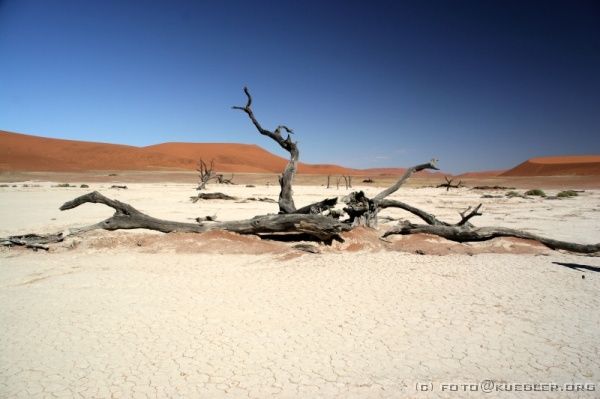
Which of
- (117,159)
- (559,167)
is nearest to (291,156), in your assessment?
(117,159)

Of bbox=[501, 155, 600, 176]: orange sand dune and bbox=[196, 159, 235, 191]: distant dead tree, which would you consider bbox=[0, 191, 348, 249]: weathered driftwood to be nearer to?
bbox=[196, 159, 235, 191]: distant dead tree

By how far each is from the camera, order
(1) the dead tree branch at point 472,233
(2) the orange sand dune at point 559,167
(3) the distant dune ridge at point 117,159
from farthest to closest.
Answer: (2) the orange sand dune at point 559,167, (3) the distant dune ridge at point 117,159, (1) the dead tree branch at point 472,233

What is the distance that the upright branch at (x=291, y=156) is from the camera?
30.6 feet

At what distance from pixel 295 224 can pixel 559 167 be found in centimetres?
8786

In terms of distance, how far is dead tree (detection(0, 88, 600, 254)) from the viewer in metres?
8.23

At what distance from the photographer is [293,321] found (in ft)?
15.0

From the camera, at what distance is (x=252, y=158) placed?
120m

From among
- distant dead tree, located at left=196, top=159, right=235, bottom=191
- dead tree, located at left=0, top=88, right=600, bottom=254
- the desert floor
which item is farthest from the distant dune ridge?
the desert floor

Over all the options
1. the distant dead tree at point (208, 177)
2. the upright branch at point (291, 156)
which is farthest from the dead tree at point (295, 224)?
the distant dead tree at point (208, 177)

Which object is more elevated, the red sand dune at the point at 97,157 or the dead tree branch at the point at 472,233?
the red sand dune at the point at 97,157

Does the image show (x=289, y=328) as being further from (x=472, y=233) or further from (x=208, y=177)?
(x=208, y=177)

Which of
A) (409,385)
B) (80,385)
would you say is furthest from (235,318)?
(409,385)

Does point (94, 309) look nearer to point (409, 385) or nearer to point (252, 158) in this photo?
point (409, 385)

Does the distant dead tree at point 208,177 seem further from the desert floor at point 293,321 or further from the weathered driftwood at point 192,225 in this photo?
the desert floor at point 293,321
